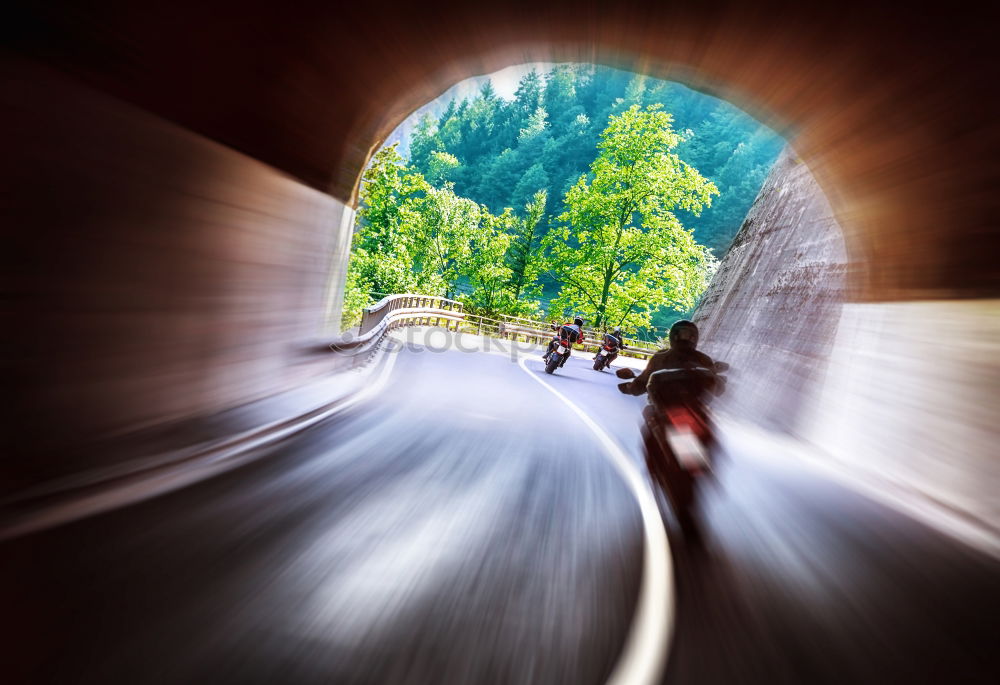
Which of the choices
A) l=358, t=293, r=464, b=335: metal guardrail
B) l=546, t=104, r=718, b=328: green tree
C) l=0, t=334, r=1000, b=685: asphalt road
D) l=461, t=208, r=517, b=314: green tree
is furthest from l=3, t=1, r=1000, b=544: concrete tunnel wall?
l=461, t=208, r=517, b=314: green tree

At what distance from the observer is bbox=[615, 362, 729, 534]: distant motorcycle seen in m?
4.60

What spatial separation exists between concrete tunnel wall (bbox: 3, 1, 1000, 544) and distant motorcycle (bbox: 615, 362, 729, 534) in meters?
4.04

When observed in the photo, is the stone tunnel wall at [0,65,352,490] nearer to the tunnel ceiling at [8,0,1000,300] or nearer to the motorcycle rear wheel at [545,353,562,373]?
the tunnel ceiling at [8,0,1000,300]

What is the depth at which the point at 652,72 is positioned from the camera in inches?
368

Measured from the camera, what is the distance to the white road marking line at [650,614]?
2527 millimetres

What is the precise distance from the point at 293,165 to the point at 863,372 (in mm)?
9616

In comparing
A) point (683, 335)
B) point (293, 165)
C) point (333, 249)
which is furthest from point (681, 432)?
point (333, 249)

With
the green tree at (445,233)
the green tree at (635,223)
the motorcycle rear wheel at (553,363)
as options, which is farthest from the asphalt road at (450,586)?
the green tree at (445,233)

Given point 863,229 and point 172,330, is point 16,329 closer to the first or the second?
point 172,330

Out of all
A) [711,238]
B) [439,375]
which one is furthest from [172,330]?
[711,238]

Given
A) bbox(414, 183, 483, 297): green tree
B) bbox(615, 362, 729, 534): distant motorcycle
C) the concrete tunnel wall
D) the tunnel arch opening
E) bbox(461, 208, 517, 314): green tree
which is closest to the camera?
the concrete tunnel wall

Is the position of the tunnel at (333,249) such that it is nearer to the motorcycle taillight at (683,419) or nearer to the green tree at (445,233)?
the motorcycle taillight at (683,419)

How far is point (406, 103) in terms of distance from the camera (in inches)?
393

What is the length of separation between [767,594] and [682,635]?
1.07 m
